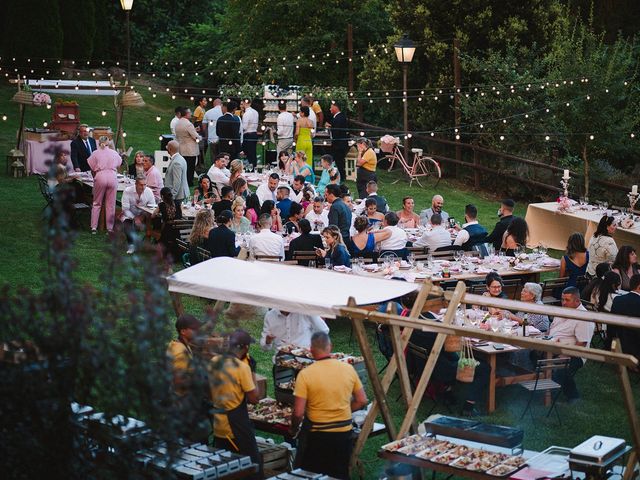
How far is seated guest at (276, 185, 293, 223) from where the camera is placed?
17000 mm

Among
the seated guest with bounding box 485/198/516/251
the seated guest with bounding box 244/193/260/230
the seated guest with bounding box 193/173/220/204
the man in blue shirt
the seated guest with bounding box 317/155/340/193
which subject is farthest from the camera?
the seated guest with bounding box 317/155/340/193

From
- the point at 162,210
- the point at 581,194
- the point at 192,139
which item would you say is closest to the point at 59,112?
the point at 192,139

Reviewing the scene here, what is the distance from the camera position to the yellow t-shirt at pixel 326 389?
8414 millimetres

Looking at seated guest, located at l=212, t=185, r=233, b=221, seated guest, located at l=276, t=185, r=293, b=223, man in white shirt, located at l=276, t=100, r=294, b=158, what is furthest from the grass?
seated guest, located at l=276, t=185, r=293, b=223

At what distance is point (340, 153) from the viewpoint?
23766 millimetres

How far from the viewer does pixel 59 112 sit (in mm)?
24047

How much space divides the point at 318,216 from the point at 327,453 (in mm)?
8203

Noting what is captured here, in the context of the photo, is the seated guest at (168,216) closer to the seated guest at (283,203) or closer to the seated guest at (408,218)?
the seated guest at (283,203)

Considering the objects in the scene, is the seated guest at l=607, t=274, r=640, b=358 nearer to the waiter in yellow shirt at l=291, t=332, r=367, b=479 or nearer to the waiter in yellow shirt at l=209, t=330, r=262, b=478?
the waiter in yellow shirt at l=291, t=332, r=367, b=479

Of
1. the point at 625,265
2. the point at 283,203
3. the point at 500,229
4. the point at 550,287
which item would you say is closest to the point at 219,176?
the point at 283,203

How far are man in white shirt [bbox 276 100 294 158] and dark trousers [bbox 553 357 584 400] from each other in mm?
12316

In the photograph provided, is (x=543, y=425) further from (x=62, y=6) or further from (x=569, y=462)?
(x=62, y=6)

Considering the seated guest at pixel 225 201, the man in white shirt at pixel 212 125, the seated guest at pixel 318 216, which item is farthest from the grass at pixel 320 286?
the man in white shirt at pixel 212 125

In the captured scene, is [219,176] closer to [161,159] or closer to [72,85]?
[161,159]
